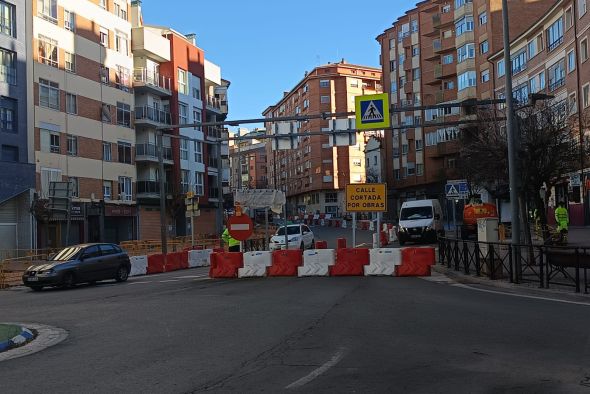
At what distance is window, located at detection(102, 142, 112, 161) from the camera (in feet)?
148

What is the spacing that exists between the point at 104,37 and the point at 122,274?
29.5 metres

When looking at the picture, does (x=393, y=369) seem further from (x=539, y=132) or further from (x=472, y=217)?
(x=472, y=217)

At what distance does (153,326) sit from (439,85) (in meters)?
64.4

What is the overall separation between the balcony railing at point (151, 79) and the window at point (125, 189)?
28.3 ft

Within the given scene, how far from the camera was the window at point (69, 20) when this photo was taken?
41438 millimetres

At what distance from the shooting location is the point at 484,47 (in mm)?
58656

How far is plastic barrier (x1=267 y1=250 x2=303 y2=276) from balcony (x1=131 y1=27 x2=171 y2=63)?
119ft

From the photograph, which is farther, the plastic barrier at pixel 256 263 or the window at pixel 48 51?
the window at pixel 48 51

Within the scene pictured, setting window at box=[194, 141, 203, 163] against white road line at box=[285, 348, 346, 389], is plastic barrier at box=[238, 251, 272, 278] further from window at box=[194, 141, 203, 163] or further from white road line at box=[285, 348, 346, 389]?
window at box=[194, 141, 203, 163]

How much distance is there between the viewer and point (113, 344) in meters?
8.87

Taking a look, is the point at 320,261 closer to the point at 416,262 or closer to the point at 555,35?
the point at 416,262

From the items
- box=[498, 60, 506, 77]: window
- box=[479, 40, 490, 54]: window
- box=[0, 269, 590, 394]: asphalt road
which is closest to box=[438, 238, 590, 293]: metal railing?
box=[0, 269, 590, 394]: asphalt road

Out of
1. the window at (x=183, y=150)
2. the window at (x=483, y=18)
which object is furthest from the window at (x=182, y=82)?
the window at (x=483, y=18)

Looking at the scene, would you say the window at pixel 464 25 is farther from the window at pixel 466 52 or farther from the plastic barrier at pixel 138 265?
the plastic barrier at pixel 138 265
